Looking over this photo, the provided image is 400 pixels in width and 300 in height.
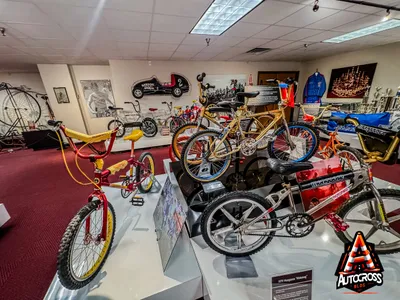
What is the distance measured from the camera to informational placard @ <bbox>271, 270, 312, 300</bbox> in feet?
2.31

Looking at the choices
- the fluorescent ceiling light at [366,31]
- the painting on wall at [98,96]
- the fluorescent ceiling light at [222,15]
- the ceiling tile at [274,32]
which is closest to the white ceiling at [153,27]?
the ceiling tile at [274,32]

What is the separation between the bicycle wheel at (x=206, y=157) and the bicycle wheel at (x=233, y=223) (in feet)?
2.01

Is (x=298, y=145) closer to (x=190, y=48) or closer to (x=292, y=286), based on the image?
(x=292, y=286)

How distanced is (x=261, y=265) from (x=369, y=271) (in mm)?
604

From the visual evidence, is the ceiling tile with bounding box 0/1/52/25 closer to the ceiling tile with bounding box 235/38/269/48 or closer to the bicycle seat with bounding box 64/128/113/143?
the bicycle seat with bounding box 64/128/113/143

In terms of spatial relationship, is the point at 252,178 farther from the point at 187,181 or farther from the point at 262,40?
the point at 262,40

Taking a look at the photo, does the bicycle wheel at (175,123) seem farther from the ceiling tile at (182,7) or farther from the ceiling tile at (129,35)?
the ceiling tile at (182,7)

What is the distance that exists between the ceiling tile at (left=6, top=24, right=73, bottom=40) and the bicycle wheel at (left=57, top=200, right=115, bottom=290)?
3.30m

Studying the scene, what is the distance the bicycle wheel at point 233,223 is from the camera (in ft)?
3.59

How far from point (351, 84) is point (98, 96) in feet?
29.4

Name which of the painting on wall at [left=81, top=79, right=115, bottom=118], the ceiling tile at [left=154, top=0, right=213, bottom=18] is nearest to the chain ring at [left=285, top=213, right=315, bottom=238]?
the ceiling tile at [left=154, top=0, right=213, bottom=18]

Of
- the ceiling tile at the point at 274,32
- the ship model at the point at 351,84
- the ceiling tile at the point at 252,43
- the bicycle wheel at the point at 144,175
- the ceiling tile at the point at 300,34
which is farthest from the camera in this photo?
the ship model at the point at 351,84

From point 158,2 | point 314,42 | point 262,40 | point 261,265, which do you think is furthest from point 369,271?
point 314,42

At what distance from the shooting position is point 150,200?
2.06 metres
